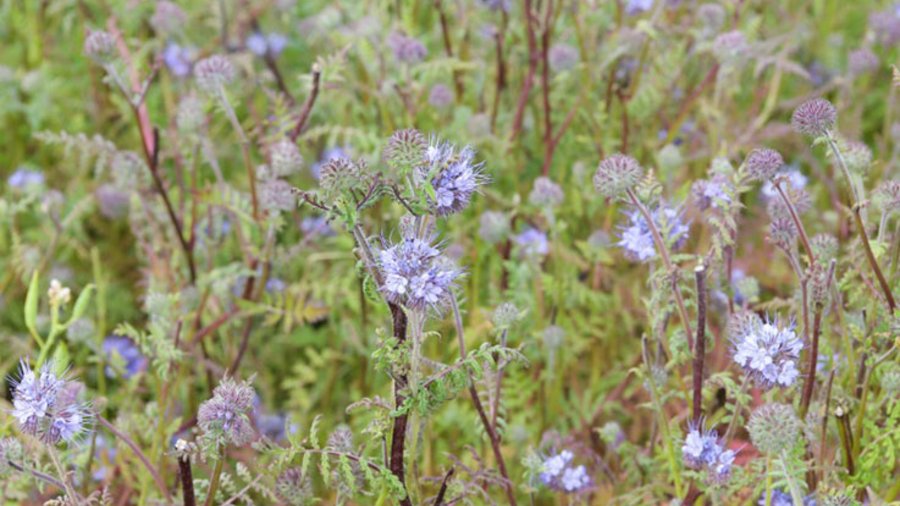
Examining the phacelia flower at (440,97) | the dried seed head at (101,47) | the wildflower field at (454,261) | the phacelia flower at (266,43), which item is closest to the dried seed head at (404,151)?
the wildflower field at (454,261)

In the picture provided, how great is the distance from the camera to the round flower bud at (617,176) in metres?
1.56

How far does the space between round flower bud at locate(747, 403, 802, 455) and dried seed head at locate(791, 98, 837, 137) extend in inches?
15.9

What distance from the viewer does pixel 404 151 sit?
1.30m

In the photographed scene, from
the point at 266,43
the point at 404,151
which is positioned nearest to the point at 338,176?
the point at 404,151

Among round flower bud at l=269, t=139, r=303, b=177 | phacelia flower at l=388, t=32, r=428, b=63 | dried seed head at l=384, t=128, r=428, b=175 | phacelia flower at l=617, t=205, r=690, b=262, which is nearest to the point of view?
dried seed head at l=384, t=128, r=428, b=175

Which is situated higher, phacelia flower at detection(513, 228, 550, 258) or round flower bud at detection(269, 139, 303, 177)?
phacelia flower at detection(513, 228, 550, 258)

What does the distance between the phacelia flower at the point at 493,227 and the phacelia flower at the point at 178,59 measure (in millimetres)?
1079

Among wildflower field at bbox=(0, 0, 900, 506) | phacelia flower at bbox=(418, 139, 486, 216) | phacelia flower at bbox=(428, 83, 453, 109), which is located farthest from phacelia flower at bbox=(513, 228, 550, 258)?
phacelia flower at bbox=(418, 139, 486, 216)

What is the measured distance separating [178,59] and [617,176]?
6.19 ft

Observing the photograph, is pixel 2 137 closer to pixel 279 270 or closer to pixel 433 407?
pixel 279 270

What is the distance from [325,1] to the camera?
11.0 feet

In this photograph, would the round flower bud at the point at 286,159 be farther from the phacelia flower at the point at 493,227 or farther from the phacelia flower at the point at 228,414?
the phacelia flower at the point at 228,414

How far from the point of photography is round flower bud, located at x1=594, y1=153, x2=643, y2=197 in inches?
61.3

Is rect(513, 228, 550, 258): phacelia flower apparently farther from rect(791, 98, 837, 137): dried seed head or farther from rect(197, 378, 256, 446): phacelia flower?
rect(197, 378, 256, 446): phacelia flower
